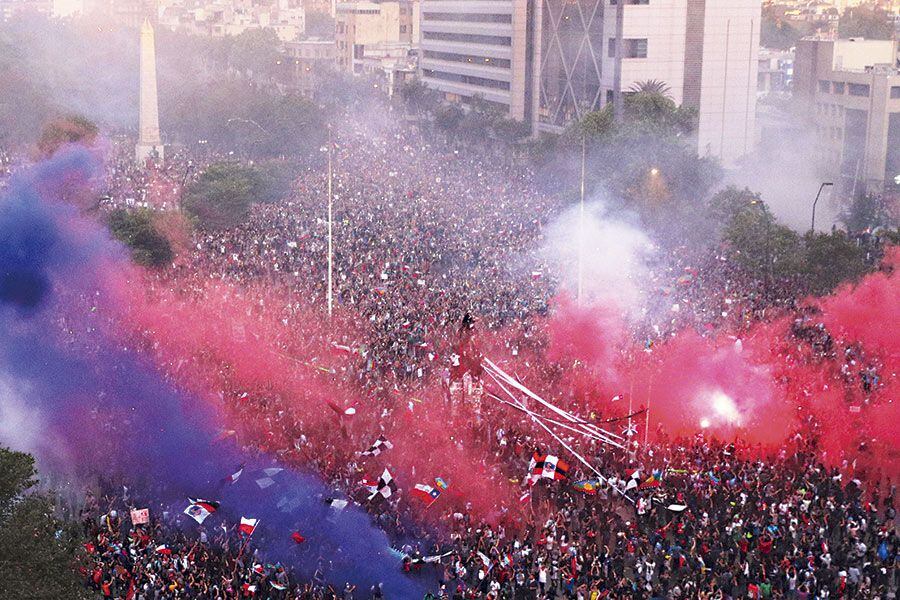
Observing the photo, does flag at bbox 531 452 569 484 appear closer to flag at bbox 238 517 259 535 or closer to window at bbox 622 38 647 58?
flag at bbox 238 517 259 535

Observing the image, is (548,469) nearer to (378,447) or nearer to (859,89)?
(378,447)

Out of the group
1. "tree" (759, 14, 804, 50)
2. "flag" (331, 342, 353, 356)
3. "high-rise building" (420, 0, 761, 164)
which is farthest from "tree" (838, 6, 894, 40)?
"flag" (331, 342, 353, 356)

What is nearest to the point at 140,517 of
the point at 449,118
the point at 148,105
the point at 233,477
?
the point at 233,477

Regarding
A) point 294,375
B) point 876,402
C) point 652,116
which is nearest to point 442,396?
point 294,375

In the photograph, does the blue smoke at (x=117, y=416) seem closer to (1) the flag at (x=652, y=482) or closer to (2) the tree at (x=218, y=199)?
(1) the flag at (x=652, y=482)

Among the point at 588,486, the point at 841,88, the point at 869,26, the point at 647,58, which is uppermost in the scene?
the point at 869,26

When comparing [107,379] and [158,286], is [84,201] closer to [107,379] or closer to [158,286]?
[158,286]
